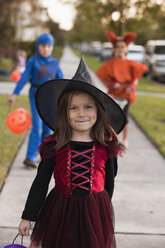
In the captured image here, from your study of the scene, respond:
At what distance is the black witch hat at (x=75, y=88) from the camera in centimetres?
229

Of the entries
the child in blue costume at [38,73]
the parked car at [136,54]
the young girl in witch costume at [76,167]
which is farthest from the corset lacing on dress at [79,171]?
the parked car at [136,54]

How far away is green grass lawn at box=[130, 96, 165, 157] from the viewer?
7.27 metres

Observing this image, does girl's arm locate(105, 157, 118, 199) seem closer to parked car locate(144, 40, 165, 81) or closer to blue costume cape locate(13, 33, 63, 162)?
blue costume cape locate(13, 33, 63, 162)

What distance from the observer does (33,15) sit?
2286 centimetres

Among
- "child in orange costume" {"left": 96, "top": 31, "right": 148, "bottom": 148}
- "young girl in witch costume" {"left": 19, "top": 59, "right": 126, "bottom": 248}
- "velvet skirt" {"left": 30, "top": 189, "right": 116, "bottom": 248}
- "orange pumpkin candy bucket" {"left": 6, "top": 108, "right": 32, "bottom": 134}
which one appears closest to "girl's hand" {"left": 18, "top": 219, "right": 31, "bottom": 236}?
"young girl in witch costume" {"left": 19, "top": 59, "right": 126, "bottom": 248}

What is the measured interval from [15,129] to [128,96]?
1.91m

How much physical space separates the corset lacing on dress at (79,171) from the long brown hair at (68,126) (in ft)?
Result: 0.30

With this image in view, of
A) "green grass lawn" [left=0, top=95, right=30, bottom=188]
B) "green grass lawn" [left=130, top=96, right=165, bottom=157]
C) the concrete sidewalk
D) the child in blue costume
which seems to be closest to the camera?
the concrete sidewalk

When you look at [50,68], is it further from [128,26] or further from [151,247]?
[128,26]

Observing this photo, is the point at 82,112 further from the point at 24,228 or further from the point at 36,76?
the point at 36,76

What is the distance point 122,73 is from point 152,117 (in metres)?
3.42

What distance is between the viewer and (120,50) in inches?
242

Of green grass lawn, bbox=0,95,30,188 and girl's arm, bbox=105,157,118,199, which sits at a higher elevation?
girl's arm, bbox=105,157,118,199

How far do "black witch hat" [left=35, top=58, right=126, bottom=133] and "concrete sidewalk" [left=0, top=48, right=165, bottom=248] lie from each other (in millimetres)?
195
